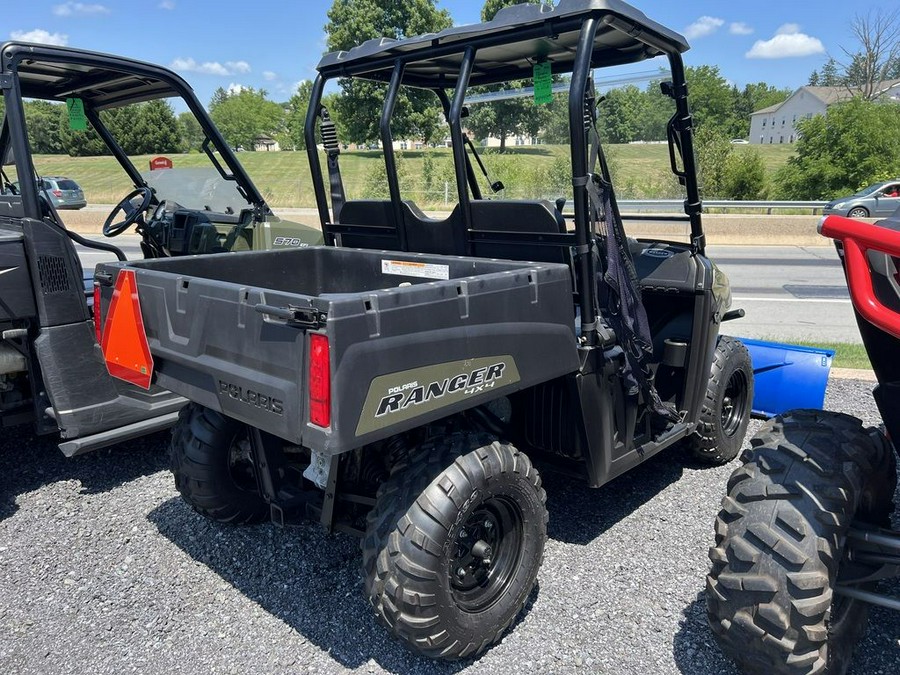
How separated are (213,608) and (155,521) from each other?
3.23 feet

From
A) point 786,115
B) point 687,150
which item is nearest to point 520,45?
point 687,150

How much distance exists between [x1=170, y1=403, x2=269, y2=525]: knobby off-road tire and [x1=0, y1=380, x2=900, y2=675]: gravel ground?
0.76 ft

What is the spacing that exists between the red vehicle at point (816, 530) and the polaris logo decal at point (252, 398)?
5.07 ft

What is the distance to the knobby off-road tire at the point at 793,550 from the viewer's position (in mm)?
2166

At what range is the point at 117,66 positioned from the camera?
15.3 ft

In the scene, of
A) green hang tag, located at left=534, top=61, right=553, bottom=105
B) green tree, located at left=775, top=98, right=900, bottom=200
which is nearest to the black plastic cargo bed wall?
green hang tag, located at left=534, top=61, right=553, bottom=105

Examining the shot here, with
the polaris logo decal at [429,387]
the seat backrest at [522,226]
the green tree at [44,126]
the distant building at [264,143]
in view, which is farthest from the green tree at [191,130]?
the distant building at [264,143]

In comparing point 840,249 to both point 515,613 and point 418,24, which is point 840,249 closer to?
point 515,613

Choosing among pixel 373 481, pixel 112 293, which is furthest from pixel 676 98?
pixel 112 293

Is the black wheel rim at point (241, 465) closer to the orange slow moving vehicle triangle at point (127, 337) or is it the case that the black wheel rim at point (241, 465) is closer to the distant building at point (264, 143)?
the orange slow moving vehicle triangle at point (127, 337)

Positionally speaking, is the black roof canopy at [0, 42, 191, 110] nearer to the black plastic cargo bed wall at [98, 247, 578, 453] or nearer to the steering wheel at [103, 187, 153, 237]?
the steering wheel at [103, 187, 153, 237]

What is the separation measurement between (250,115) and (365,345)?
115914mm

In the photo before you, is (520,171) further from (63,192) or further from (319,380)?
(63,192)

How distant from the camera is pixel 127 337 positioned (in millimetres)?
2967
